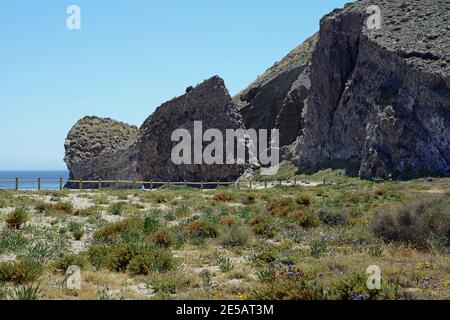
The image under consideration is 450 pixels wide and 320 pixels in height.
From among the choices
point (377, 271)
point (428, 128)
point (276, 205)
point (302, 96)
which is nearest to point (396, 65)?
point (428, 128)

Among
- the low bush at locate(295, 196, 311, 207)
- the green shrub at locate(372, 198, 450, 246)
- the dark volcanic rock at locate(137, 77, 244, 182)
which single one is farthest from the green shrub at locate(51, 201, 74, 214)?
the dark volcanic rock at locate(137, 77, 244, 182)

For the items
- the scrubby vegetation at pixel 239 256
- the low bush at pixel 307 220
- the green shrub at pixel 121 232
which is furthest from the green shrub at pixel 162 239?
the low bush at pixel 307 220

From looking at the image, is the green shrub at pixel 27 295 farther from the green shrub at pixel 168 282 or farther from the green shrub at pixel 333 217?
the green shrub at pixel 333 217

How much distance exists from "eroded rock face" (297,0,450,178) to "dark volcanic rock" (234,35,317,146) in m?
12.2

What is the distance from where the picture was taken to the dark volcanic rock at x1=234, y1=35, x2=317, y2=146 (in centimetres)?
9019

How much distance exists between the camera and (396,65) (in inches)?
2251

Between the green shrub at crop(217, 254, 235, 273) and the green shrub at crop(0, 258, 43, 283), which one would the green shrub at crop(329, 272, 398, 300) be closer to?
the green shrub at crop(217, 254, 235, 273)

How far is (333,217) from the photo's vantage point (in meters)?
19.2

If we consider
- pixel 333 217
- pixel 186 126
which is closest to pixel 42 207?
pixel 333 217

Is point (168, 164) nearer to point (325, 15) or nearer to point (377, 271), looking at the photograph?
point (325, 15)

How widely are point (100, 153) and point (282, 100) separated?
36541 mm

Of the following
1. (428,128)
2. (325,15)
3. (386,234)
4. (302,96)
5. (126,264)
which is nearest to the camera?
(126,264)

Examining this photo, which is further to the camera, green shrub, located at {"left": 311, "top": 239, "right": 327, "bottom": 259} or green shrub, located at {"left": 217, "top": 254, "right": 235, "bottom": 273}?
green shrub, located at {"left": 311, "top": 239, "right": 327, "bottom": 259}

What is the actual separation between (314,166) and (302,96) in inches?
854
